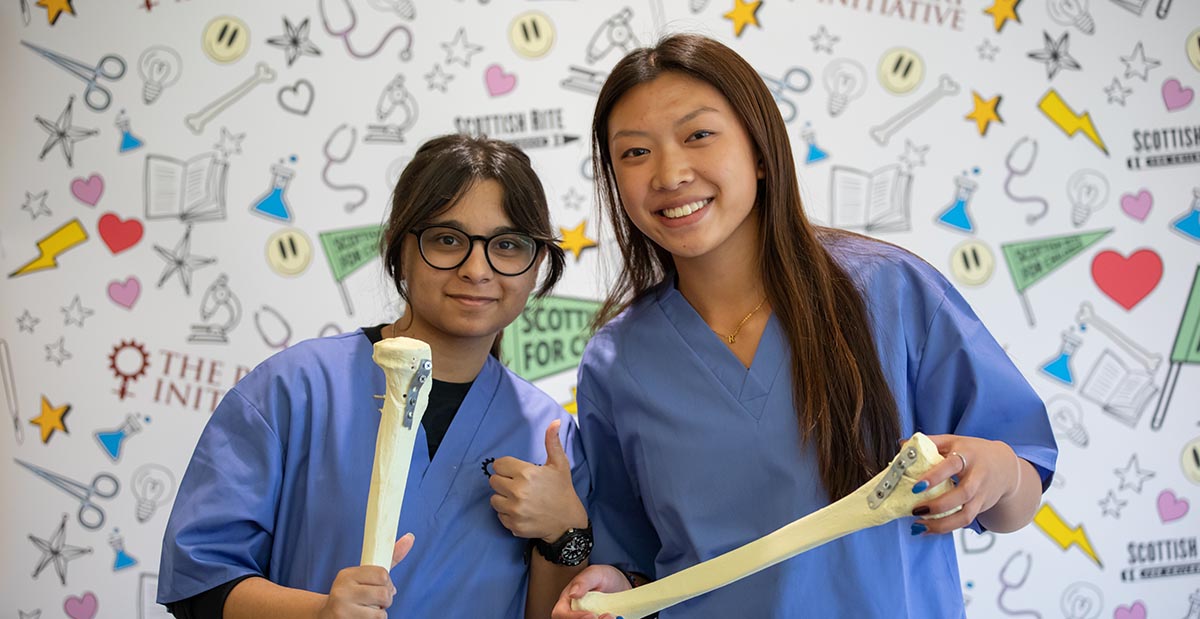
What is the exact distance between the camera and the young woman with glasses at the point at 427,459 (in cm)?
118

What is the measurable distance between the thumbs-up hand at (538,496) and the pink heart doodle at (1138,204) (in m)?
1.81

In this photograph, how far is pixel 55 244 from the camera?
2174 millimetres

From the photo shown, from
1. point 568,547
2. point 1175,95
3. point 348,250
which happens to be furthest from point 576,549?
point 1175,95

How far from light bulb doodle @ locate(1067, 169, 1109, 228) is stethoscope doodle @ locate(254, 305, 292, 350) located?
1830 mm

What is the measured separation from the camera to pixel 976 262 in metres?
2.40

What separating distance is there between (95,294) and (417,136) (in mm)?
760

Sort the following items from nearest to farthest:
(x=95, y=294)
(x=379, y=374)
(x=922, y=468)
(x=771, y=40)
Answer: (x=922, y=468) < (x=379, y=374) < (x=95, y=294) < (x=771, y=40)

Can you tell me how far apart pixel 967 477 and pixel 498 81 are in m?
1.55

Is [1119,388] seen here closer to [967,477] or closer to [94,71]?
[967,477]

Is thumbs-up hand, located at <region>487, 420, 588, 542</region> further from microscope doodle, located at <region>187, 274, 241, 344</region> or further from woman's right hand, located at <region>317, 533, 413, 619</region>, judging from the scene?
microscope doodle, located at <region>187, 274, 241, 344</region>

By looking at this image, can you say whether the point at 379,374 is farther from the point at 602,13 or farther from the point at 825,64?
the point at 825,64

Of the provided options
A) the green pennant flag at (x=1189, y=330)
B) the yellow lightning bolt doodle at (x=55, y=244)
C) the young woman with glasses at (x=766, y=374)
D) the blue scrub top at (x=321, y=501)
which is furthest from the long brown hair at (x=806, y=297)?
the green pennant flag at (x=1189, y=330)

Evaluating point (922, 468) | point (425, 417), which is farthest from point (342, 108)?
point (922, 468)

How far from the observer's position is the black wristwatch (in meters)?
1.23
